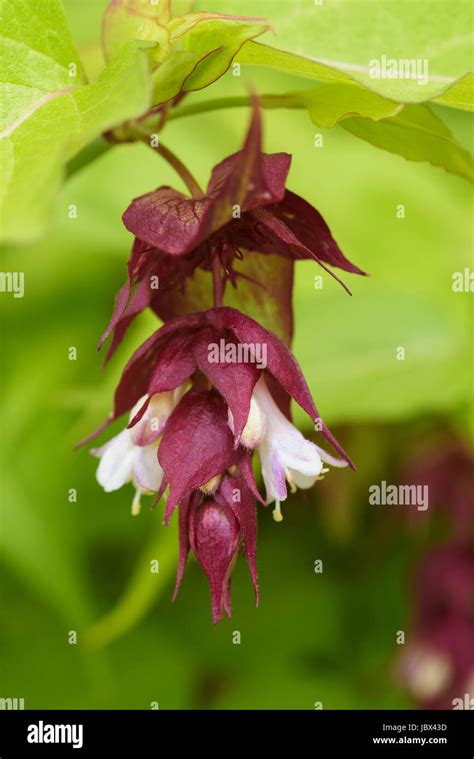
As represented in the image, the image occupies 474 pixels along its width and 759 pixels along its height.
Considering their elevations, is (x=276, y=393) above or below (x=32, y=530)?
above

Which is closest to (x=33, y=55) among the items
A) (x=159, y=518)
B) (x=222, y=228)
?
(x=222, y=228)

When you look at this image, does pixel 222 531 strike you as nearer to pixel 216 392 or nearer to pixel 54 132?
pixel 216 392

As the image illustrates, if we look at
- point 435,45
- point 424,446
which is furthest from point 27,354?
point 435,45

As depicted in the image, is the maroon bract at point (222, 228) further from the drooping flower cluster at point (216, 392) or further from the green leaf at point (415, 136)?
the green leaf at point (415, 136)

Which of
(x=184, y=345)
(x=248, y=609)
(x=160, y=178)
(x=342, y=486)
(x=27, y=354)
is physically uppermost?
(x=160, y=178)

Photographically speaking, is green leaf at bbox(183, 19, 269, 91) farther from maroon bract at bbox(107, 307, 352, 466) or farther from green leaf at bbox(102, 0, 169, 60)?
maroon bract at bbox(107, 307, 352, 466)

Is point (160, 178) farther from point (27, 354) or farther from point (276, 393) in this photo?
point (276, 393)
